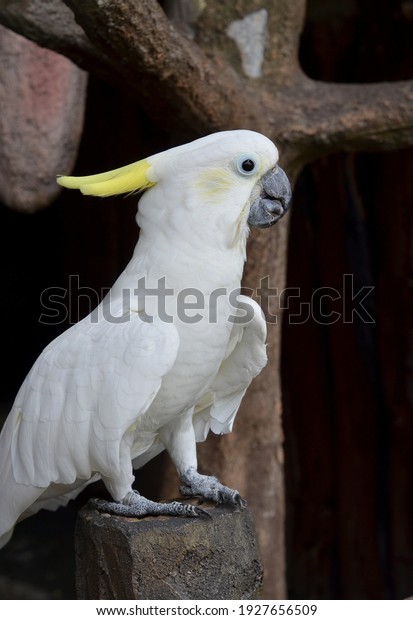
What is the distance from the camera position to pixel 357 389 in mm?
4758

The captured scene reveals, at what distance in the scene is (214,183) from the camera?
237cm

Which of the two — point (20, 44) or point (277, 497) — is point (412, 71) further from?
point (277, 497)

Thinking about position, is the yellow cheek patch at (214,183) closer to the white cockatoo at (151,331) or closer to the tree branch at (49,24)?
the white cockatoo at (151,331)

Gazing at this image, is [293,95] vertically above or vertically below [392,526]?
above

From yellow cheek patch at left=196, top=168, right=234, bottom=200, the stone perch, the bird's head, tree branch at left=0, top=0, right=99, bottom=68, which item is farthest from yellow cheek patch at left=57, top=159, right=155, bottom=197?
the stone perch

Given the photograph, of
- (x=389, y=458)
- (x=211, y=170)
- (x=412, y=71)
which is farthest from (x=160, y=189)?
(x=389, y=458)

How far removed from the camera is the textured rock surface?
365 centimetres

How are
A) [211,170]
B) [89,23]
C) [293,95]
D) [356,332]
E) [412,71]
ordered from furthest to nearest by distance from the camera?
[356,332], [412,71], [293,95], [89,23], [211,170]

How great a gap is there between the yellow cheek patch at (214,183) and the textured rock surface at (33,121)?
1.42 m

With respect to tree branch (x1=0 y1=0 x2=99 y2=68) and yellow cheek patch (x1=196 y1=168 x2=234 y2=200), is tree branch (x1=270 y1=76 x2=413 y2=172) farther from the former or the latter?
yellow cheek patch (x1=196 y1=168 x2=234 y2=200)

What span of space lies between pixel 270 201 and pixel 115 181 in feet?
1.30

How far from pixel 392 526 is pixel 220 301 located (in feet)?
9.06

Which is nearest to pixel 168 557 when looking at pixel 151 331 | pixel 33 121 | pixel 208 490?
pixel 208 490

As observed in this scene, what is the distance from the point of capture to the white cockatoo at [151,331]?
2326mm
